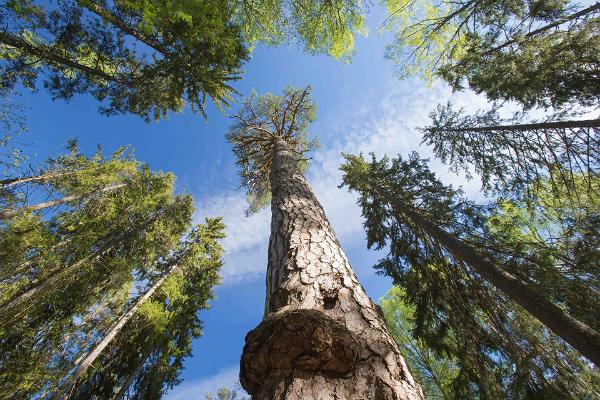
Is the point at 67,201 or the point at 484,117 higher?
the point at 67,201

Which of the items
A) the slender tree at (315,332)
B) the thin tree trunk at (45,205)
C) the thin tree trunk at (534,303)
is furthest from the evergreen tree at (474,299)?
the thin tree trunk at (45,205)

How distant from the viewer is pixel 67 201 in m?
11.3

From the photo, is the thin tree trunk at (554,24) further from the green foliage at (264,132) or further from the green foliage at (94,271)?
the green foliage at (94,271)

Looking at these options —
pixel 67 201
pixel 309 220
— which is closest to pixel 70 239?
pixel 67 201

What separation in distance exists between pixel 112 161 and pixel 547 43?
1482 centimetres

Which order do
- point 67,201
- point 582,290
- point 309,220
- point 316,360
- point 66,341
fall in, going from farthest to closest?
point 67,201
point 66,341
point 582,290
point 309,220
point 316,360

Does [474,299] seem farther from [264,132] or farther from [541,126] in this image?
[264,132]

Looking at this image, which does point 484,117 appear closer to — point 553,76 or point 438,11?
point 553,76

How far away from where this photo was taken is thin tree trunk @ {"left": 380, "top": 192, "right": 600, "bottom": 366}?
12.2ft

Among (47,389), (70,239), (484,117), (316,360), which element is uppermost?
(70,239)

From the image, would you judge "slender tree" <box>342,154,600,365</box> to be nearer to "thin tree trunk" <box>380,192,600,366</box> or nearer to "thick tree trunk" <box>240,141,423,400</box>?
"thin tree trunk" <box>380,192,600,366</box>

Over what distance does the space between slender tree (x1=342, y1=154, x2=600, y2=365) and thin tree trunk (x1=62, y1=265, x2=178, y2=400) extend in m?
8.34

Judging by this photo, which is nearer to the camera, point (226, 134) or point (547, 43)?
point (547, 43)

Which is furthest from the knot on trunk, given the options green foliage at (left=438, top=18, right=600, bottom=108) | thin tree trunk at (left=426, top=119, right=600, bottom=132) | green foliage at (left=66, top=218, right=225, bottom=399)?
green foliage at (left=66, top=218, right=225, bottom=399)
